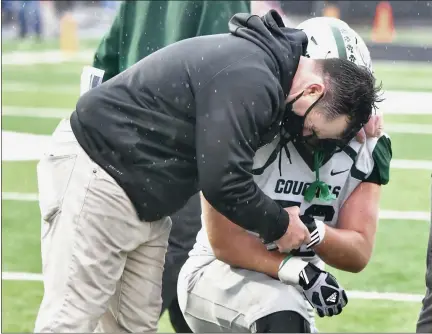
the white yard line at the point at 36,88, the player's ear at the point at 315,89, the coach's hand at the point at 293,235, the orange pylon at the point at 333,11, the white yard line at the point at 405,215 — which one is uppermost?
the player's ear at the point at 315,89

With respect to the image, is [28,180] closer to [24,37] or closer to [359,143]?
[359,143]

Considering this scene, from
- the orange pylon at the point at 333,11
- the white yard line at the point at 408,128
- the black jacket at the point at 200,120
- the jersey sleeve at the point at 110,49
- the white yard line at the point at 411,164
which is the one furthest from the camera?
the orange pylon at the point at 333,11

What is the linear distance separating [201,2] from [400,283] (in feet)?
7.77

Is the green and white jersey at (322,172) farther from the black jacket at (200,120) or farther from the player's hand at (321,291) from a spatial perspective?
the player's hand at (321,291)

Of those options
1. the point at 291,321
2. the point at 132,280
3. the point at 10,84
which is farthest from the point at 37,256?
the point at 10,84

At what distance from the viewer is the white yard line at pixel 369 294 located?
5.88 meters

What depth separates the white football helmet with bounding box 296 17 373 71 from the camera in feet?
11.9

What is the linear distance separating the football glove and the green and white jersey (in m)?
0.27

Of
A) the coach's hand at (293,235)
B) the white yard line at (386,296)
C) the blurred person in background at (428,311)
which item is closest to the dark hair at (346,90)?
the coach's hand at (293,235)

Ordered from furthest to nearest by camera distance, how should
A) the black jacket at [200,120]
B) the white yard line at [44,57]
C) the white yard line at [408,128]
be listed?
the white yard line at [44,57] < the white yard line at [408,128] < the black jacket at [200,120]

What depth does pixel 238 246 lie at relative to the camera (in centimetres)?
370

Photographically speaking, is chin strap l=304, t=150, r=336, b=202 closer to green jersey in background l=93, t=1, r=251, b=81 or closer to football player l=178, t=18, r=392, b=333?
football player l=178, t=18, r=392, b=333

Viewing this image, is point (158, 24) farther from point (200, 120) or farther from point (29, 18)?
point (29, 18)

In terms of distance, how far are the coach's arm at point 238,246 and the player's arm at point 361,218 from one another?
0.21 metres
